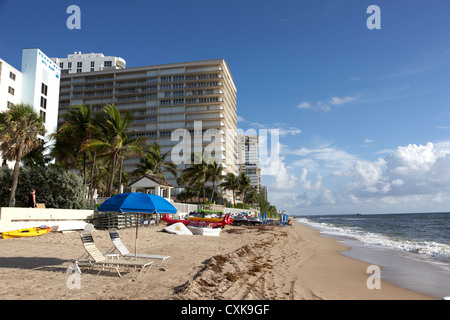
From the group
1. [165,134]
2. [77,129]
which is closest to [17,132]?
[77,129]

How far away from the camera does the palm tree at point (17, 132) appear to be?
18875 mm

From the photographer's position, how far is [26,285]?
19.2 feet

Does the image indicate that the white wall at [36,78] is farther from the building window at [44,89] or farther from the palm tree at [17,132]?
the palm tree at [17,132]

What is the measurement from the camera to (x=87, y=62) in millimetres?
91812

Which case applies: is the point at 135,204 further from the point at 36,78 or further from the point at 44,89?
the point at 44,89

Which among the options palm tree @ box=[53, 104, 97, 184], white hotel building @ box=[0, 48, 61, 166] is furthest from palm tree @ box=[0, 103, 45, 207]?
white hotel building @ box=[0, 48, 61, 166]

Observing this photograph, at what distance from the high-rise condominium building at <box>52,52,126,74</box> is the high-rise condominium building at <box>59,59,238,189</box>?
11.8 m

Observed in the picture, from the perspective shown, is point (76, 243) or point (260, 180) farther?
point (260, 180)

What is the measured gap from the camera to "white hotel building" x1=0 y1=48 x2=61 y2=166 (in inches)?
1737

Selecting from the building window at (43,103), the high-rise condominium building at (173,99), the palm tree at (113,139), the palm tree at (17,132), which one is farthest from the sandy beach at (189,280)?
the high-rise condominium building at (173,99)

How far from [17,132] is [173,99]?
59.5 meters
